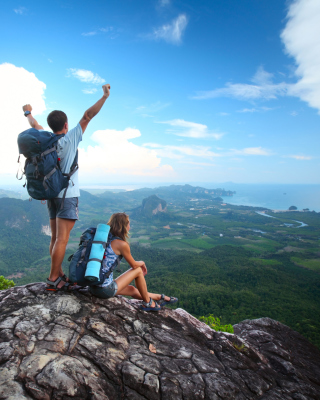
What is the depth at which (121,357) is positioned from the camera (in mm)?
3434

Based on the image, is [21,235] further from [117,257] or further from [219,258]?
[117,257]

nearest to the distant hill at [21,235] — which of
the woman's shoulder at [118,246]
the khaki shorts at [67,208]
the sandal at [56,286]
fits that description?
the sandal at [56,286]

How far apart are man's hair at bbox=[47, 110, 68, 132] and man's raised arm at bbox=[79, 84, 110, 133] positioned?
1.20 ft

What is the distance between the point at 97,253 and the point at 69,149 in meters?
1.93

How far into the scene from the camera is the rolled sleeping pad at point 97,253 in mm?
3580

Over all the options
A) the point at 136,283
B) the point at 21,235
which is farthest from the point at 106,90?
the point at 21,235

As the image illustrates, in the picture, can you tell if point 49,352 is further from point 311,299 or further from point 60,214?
point 311,299

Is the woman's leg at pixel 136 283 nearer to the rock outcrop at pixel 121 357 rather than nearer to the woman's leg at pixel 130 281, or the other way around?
the woman's leg at pixel 130 281

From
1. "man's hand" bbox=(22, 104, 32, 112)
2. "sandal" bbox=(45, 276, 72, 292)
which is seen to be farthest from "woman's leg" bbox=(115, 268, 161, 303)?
"man's hand" bbox=(22, 104, 32, 112)

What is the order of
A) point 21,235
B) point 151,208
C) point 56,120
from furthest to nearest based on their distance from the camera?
point 151,208, point 21,235, point 56,120

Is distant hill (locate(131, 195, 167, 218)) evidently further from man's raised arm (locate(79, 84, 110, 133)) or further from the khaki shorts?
man's raised arm (locate(79, 84, 110, 133))

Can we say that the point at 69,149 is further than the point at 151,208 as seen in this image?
No

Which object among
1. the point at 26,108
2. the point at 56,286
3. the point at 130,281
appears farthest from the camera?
the point at 26,108

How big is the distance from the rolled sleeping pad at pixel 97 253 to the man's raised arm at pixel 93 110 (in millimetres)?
1937
